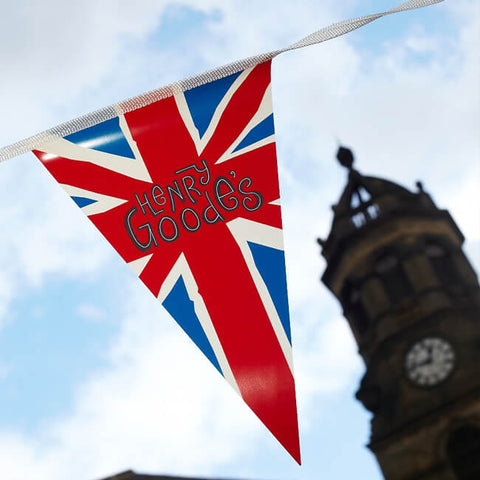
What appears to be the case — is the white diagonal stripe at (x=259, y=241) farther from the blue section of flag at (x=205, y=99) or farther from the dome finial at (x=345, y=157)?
the dome finial at (x=345, y=157)

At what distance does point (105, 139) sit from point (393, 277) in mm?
20947

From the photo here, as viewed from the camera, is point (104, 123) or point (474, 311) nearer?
point (104, 123)

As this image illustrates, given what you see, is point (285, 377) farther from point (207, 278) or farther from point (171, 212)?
point (171, 212)

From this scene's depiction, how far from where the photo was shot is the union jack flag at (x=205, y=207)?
6055 mm

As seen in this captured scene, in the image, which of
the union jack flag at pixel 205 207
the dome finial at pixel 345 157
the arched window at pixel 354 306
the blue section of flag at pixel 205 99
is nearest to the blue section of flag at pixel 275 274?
the union jack flag at pixel 205 207

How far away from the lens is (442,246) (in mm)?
27062

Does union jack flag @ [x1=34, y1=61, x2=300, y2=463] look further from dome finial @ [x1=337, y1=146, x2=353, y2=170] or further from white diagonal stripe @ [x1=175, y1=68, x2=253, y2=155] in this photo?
dome finial @ [x1=337, y1=146, x2=353, y2=170]

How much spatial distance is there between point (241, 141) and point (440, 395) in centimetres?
1856

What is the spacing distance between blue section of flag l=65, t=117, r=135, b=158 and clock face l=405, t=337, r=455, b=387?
19.2m

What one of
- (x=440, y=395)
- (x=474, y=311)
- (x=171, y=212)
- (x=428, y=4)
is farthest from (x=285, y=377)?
(x=474, y=311)

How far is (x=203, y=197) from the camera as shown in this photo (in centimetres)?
664

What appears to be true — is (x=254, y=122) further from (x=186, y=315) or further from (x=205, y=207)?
(x=186, y=315)

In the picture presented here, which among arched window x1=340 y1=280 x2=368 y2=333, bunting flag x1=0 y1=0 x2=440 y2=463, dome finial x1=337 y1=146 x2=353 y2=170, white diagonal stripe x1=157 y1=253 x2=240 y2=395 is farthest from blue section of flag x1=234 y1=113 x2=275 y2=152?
dome finial x1=337 y1=146 x2=353 y2=170

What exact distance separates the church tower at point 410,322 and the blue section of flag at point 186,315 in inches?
678
